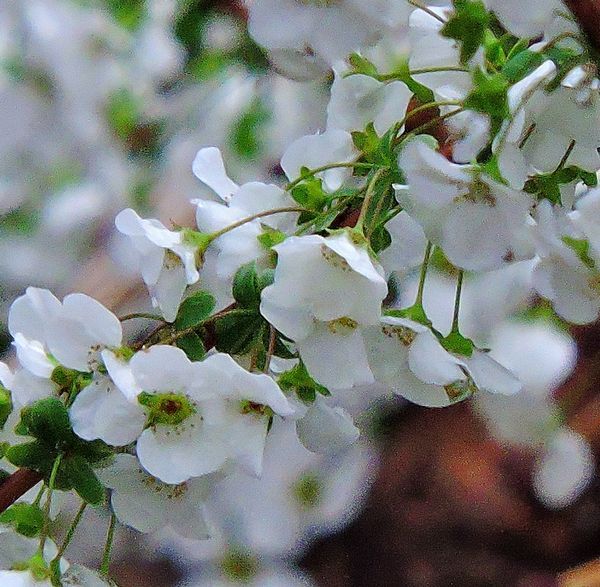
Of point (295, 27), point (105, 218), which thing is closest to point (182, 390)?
point (295, 27)

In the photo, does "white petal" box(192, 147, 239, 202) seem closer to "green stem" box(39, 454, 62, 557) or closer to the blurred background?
"green stem" box(39, 454, 62, 557)

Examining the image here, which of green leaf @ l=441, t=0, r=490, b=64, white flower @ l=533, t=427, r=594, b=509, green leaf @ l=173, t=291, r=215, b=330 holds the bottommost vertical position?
white flower @ l=533, t=427, r=594, b=509

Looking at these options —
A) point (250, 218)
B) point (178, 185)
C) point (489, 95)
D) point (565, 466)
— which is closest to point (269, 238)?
point (250, 218)

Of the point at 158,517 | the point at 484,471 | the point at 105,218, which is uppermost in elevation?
the point at 158,517

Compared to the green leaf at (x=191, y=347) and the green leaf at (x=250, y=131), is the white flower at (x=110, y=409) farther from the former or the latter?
the green leaf at (x=250, y=131)

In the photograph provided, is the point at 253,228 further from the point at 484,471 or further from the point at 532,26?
the point at 484,471

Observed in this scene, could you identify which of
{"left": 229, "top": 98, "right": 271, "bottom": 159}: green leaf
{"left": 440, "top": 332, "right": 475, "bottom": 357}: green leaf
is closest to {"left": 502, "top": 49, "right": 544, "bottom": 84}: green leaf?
{"left": 440, "top": 332, "right": 475, "bottom": 357}: green leaf

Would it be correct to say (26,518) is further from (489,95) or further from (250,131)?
(250,131)
